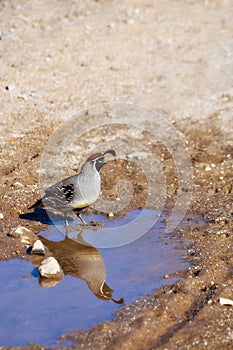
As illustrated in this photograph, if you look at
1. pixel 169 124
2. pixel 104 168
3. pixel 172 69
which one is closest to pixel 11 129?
pixel 104 168

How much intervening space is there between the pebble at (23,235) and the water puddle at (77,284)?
0.62ft

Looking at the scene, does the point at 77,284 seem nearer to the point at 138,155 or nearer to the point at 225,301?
the point at 225,301

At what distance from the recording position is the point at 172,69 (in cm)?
1399

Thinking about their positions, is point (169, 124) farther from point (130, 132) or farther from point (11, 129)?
point (11, 129)

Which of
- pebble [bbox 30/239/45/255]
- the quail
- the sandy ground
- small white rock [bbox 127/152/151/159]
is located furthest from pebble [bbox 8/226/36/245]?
small white rock [bbox 127/152/151/159]

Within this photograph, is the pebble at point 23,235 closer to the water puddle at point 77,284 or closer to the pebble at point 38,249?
the water puddle at point 77,284

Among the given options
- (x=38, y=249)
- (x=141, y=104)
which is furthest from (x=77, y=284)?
(x=141, y=104)

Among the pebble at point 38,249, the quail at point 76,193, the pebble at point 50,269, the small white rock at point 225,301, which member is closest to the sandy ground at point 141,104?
the small white rock at point 225,301

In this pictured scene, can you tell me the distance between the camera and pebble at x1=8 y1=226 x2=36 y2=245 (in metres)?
8.73

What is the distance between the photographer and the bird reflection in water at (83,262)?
763 cm

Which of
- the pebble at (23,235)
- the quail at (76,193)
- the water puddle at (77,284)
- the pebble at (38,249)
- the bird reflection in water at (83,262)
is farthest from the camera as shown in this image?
the quail at (76,193)

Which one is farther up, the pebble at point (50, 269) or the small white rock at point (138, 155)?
the pebble at point (50, 269)

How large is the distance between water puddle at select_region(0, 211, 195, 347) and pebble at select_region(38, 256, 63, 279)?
10 cm

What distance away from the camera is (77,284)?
7785mm
